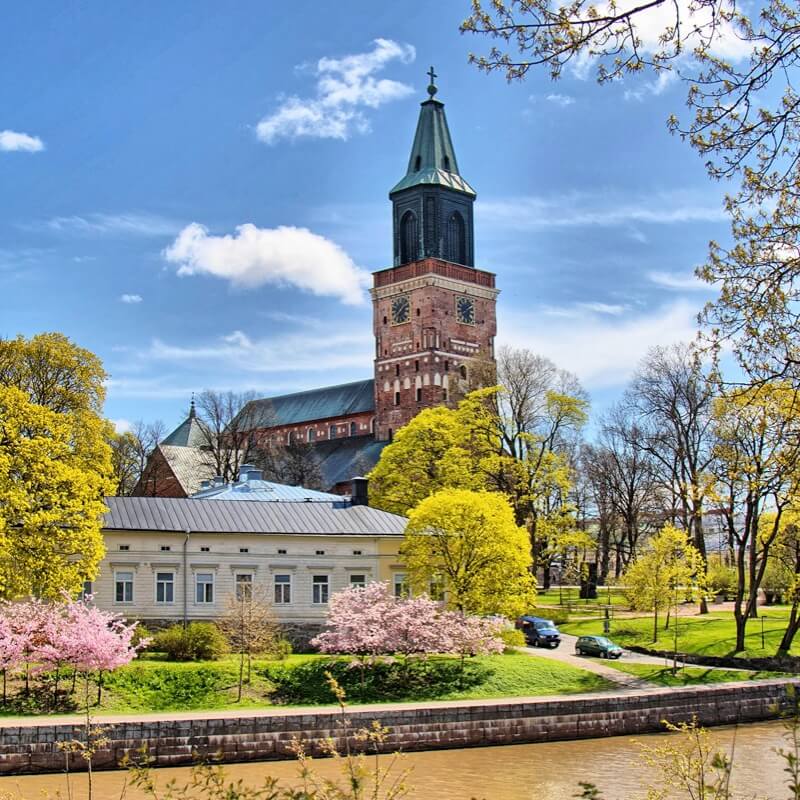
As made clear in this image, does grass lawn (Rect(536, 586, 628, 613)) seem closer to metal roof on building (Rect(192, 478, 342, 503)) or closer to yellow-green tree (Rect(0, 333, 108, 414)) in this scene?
metal roof on building (Rect(192, 478, 342, 503))

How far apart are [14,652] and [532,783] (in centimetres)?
1422

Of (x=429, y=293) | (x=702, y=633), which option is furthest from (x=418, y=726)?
(x=429, y=293)

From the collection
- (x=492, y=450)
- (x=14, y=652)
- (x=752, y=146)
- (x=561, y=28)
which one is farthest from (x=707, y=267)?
(x=492, y=450)

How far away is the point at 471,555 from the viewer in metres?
40.6

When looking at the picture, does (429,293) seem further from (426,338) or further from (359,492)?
(359,492)

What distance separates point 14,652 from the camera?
3122 centimetres

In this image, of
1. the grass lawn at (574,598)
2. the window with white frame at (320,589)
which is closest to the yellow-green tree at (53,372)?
the window with white frame at (320,589)

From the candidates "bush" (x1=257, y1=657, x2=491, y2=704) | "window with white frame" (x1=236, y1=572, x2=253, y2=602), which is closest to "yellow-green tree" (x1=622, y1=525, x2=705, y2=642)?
"bush" (x1=257, y1=657, x2=491, y2=704)

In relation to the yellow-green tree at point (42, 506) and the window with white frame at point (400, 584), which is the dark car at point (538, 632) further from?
the yellow-green tree at point (42, 506)

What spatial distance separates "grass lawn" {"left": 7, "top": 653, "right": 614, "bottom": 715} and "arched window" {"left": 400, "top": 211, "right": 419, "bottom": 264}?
168 ft

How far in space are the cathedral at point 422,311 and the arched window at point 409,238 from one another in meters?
0.07

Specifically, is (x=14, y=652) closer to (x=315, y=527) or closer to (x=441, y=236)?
(x=315, y=527)

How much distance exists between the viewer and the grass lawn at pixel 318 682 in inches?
1281

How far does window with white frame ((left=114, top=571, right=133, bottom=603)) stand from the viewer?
4009 cm
